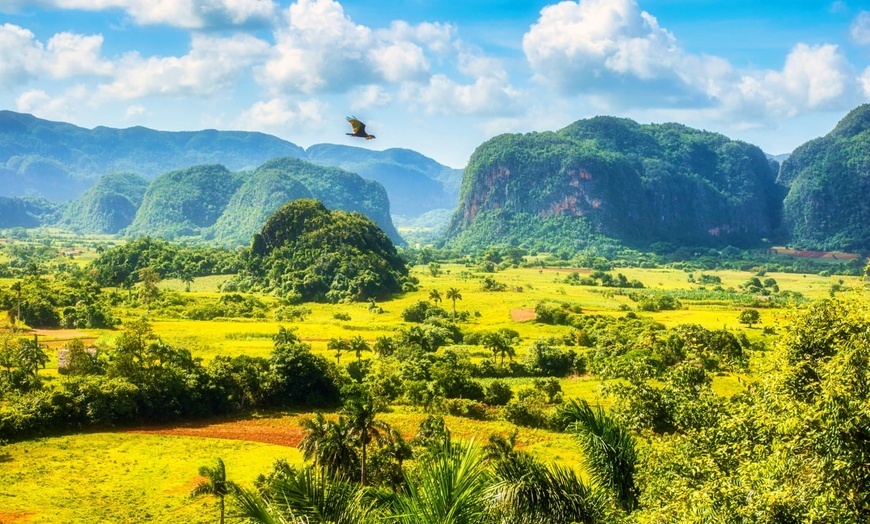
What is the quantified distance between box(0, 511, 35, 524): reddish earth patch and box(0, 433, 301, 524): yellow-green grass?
0.03 metres

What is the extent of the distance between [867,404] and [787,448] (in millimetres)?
1323

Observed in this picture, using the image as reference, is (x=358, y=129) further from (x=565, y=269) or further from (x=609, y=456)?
(x=565, y=269)

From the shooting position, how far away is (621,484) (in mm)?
13625

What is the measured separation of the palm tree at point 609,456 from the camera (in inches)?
534

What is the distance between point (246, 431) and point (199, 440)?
10.5 feet

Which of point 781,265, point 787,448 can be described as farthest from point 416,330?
point 781,265

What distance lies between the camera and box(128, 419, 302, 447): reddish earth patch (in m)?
41.0

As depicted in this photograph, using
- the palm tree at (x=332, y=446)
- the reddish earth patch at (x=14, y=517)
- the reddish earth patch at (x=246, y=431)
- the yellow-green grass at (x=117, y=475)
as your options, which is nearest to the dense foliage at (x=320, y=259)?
the reddish earth patch at (x=246, y=431)

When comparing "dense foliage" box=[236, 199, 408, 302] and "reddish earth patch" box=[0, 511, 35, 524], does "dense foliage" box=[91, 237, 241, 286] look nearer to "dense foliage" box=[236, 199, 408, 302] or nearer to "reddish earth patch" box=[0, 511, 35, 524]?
"dense foliage" box=[236, 199, 408, 302]

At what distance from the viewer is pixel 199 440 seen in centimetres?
4012

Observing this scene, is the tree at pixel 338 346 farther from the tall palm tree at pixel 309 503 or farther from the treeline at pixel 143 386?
the tall palm tree at pixel 309 503

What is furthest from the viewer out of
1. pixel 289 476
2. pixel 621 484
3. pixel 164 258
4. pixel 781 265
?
pixel 781 265

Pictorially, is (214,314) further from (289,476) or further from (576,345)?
(289,476)

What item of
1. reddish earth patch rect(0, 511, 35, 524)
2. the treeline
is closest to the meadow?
reddish earth patch rect(0, 511, 35, 524)
